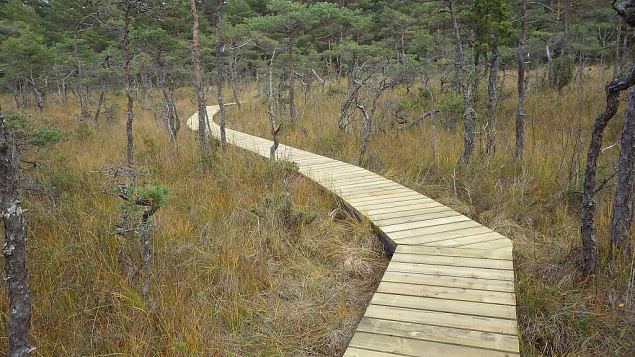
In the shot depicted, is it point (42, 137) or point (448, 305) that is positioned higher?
point (42, 137)

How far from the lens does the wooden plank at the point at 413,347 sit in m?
2.08

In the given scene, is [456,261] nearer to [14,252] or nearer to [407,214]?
[407,214]

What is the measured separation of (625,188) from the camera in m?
2.80

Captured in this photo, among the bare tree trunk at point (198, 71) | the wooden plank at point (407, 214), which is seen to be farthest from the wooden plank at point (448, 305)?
the bare tree trunk at point (198, 71)

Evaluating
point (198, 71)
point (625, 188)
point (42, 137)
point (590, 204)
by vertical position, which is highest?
point (198, 71)

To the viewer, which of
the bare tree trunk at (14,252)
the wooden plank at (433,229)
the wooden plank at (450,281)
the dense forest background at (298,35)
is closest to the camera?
the bare tree trunk at (14,252)

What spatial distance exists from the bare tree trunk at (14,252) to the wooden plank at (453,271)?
2340mm

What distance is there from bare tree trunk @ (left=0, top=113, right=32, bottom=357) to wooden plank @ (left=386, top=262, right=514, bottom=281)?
7.68ft

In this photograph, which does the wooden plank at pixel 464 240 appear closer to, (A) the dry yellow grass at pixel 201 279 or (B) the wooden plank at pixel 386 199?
(A) the dry yellow grass at pixel 201 279

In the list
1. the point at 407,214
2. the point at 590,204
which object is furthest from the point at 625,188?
the point at 407,214

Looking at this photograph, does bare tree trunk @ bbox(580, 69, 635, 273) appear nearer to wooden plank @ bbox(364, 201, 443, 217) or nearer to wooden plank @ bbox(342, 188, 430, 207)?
wooden plank @ bbox(364, 201, 443, 217)

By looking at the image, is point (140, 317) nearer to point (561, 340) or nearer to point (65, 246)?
point (65, 246)

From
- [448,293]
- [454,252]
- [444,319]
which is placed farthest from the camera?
A: [454,252]

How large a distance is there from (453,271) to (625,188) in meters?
1.36
